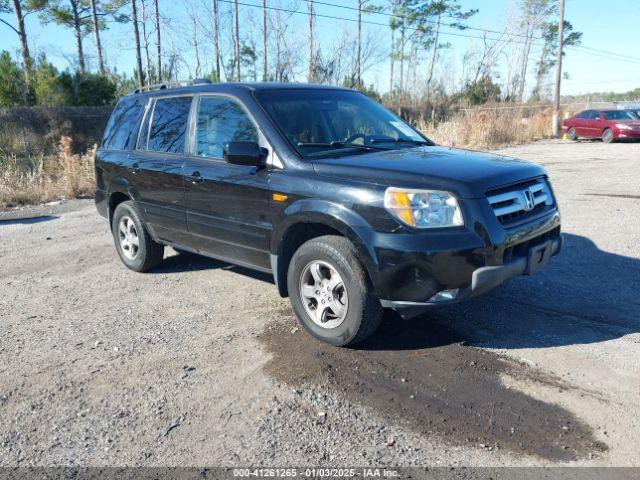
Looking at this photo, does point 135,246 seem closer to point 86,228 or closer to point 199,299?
point 199,299

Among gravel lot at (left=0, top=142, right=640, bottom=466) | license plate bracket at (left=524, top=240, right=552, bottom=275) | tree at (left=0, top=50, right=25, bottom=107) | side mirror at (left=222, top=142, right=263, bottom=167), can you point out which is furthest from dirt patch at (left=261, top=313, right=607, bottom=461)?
tree at (left=0, top=50, right=25, bottom=107)

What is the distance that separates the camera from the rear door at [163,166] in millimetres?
5160

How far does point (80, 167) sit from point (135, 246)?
716cm

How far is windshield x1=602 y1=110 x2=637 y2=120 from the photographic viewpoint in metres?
23.5

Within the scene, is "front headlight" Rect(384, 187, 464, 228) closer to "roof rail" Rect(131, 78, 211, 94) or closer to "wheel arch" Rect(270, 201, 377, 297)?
"wheel arch" Rect(270, 201, 377, 297)

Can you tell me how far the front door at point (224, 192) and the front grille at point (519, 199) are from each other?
1.73 meters

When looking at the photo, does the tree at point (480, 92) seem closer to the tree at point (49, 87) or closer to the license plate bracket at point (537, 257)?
the tree at point (49, 87)

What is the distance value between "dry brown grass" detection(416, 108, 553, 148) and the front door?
1524 centimetres

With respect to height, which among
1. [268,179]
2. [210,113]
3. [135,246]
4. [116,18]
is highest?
[116,18]

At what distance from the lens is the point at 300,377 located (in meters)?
3.65

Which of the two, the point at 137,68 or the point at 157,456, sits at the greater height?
the point at 137,68

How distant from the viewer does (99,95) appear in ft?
83.8

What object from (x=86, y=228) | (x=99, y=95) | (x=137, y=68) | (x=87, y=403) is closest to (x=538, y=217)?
(x=87, y=403)

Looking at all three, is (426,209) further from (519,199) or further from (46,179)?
(46,179)
